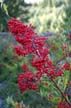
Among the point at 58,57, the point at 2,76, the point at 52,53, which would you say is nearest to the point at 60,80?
the point at 58,57

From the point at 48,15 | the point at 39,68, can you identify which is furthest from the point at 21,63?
the point at 48,15

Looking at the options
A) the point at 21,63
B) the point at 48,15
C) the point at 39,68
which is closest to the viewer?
the point at 39,68

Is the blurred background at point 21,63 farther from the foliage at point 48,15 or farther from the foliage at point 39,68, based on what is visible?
the foliage at point 48,15

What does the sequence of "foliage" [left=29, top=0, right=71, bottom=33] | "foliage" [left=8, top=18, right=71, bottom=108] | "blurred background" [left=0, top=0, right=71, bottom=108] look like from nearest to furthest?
"foliage" [left=8, top=18, right=71, bottom=108]
"blurred background" [left=0, top=0, right=71, bottom=108]
"foliage" [left=29, top=0, right=71, bottom=33]

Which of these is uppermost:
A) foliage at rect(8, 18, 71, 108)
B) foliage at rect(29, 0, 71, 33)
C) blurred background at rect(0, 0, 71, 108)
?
foliage at rect(8, 18, 71, 108)

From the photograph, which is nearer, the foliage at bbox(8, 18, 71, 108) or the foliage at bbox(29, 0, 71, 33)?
the foliage at bbox(8, 18, 71, 108)

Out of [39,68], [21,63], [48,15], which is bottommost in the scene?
[48,15]

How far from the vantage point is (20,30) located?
3.59 m

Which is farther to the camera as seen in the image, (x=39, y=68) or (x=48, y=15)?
(x=48, y=15)

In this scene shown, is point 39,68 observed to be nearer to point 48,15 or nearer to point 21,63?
point 21,63

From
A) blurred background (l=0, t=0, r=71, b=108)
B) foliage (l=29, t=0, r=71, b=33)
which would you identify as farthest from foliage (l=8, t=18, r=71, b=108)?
foliage (l=29, t=0, r=71, b=33)

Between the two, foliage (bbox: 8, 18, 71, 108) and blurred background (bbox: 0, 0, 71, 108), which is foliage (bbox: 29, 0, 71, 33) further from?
foliage (bbox: 8, 18, 71, 108)

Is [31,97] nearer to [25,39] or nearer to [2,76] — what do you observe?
[2,76]

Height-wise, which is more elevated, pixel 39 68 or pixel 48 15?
pixel 39 68
